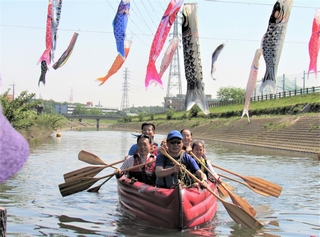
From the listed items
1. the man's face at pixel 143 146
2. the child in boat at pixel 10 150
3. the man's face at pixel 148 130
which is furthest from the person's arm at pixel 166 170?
the child in boat at pixel 10 150

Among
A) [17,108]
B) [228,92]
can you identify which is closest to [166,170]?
[17,108]

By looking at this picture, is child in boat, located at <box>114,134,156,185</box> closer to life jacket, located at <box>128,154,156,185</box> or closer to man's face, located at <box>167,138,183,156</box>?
life jacket, located at <box>128,154,156,185</box>

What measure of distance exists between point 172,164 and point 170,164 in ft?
0.11

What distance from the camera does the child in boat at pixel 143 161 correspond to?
8516 mm

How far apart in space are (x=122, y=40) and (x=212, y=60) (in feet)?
9.51

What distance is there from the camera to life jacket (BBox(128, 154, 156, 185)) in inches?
342

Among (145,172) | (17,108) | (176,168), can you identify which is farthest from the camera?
(17,108)

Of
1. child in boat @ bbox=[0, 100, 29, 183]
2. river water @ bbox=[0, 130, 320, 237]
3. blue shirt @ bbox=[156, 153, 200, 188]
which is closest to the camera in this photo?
child in boat @ bbox=[0, 100, 29, 183]

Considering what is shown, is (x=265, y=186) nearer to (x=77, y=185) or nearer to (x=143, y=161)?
(x=143, y=161)

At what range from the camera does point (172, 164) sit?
23.5 feet

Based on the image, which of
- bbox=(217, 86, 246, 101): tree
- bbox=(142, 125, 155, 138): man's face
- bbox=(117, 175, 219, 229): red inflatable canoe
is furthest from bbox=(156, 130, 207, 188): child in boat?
bbox=(217, 86, 246, 101): tree

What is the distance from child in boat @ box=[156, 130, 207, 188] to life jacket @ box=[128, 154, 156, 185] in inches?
41.7

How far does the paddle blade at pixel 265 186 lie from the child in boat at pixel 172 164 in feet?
9.02

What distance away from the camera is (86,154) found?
11.5m
